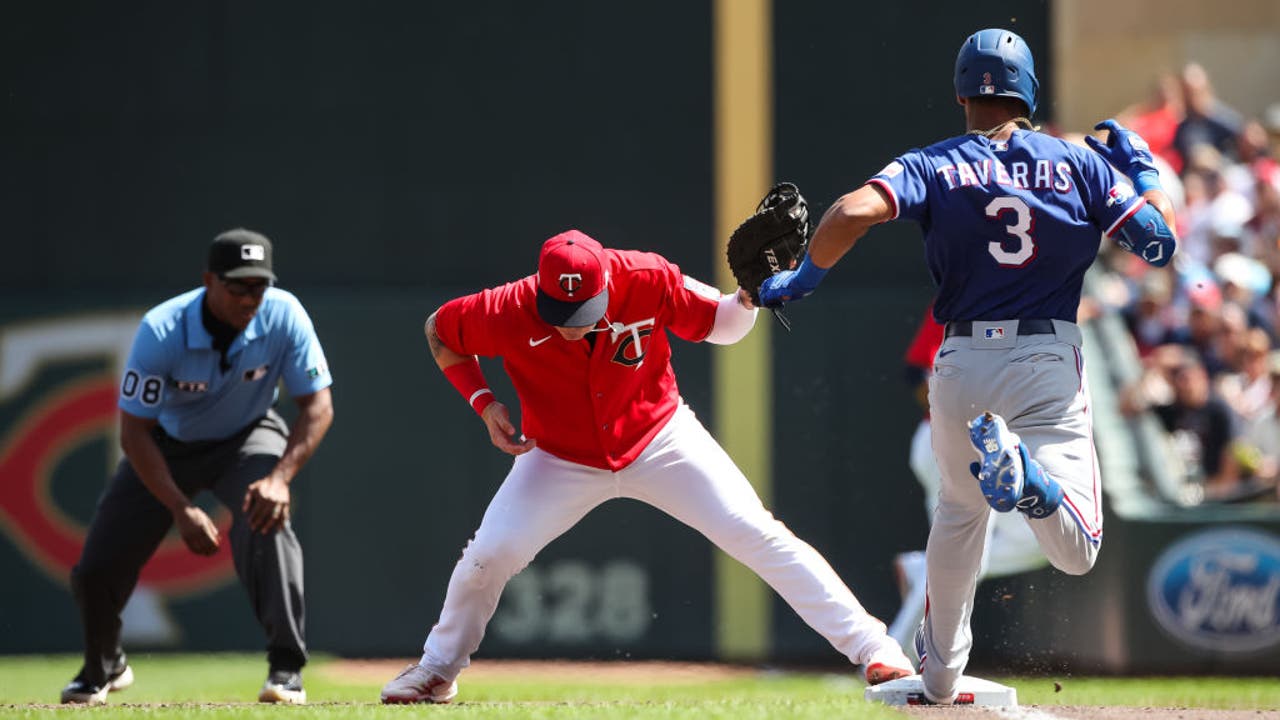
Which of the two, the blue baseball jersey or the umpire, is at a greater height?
the blue baseball jersey

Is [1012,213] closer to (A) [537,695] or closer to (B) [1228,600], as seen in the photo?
(A) [537,695]

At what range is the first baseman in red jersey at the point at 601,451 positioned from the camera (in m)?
5.49

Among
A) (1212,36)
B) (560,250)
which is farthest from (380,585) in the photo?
(1212,36)

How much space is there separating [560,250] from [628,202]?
332cm

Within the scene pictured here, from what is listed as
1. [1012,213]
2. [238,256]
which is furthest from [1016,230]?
[238,256]

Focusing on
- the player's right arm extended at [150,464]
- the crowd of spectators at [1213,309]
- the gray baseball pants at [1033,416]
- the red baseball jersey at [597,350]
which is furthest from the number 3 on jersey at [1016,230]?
the crowd of spectators at [1213,309]

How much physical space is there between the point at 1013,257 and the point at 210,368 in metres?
2.99

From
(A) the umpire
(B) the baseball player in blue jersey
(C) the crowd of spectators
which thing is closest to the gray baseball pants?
(B) the baseball player in blue jersey

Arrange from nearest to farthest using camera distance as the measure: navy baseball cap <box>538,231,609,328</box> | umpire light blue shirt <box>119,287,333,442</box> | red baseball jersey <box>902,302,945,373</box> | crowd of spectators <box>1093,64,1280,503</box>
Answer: navy baseball cap <box>538,231,609,328</box>
umpire light blue shirt <box>119,287,333,442</box>
red baseball jersey <box>902,302,945,373</box>
crowd of spectators <box>1093,64,1280,503</box>

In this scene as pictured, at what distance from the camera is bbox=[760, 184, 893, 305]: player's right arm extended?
4723 millimetres

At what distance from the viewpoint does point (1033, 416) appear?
484cm

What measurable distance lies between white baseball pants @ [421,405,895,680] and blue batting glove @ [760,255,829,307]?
2.40 feet

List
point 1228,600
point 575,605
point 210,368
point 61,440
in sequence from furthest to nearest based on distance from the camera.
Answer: point 61,440
point 575,605
point 1228,600
point 210,368

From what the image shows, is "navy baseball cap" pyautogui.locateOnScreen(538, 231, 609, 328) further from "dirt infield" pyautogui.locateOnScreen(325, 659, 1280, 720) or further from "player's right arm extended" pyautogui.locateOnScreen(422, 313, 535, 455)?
"dirt infield" pyautogui.locateOnScreen(325, 659, 1280, 720)
